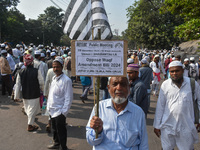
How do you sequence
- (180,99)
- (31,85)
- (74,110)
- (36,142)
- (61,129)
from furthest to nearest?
(74,110), (31,85), (36,142), (61,129), (180,99)

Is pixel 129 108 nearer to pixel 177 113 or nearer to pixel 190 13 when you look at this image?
pixel 177 113

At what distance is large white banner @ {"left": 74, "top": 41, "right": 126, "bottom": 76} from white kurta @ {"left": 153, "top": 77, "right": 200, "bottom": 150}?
1.38 metres

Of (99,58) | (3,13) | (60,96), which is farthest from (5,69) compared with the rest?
(3,13)

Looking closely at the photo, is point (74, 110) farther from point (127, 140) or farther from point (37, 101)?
point (127, 140)

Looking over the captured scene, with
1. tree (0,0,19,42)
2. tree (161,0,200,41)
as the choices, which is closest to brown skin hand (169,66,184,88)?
tree (161,0,200,41)

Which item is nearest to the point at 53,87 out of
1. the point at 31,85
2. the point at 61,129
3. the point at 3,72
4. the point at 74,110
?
the point at 61,129

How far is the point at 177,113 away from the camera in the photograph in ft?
9.84

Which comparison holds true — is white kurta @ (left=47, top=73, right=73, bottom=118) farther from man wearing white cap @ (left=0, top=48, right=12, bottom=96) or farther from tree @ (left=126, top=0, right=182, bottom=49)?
tree @ (left=126, top=0, right=182, bottom=49)

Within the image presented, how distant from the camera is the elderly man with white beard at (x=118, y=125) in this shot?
2.06m

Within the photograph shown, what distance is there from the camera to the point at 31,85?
514 cm

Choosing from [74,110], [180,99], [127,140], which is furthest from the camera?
[74,110]

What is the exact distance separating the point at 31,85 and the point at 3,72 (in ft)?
14.0

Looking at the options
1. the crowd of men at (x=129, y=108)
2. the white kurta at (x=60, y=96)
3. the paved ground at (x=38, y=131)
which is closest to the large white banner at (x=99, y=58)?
the crowd of men at (x=129, y=108)

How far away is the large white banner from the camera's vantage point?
6.87 feet
